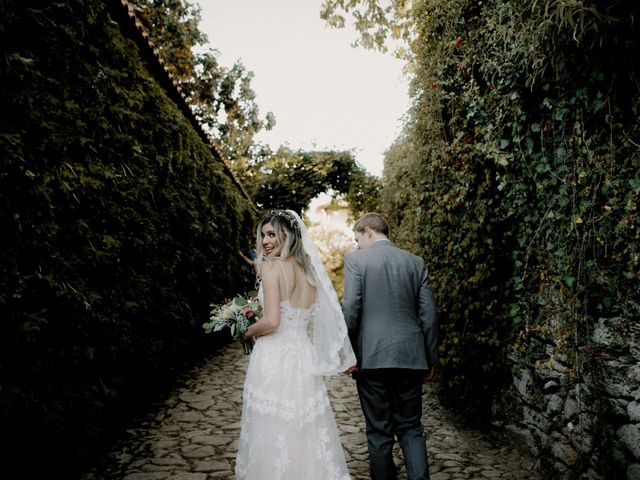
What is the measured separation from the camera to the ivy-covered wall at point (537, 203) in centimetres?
262

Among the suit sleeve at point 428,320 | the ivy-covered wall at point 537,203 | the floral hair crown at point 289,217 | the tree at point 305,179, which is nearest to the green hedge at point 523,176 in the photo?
the ivy-covered wall at point 537,203

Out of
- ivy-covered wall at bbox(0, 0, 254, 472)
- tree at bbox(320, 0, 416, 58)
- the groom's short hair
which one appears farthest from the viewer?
tree at bbox(320, 0, 416, 58)

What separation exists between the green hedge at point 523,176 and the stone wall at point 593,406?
0.30 feet

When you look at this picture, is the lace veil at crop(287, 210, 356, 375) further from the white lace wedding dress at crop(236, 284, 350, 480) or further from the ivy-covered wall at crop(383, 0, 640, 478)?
the ivy-covered wall at crop(383, 0, 640, 478)

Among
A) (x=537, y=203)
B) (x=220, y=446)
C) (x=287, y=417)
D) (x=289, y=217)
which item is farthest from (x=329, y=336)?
(x=220, y=446)

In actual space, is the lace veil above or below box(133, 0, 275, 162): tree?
below

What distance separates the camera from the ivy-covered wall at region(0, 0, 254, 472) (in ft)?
9.19

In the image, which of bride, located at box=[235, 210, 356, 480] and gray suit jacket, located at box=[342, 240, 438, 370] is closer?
bride, located at box=[235, 210, 356, 480]

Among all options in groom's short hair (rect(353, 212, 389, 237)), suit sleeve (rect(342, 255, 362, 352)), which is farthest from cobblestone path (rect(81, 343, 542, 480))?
groom's short hair (rect(353, 212, 389, 237))

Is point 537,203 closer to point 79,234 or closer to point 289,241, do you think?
point 289,241

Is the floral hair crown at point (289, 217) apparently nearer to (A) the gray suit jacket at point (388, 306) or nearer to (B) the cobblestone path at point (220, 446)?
(A) the gray suit jacket at point (388, 306)

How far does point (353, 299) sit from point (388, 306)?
27 centimetres

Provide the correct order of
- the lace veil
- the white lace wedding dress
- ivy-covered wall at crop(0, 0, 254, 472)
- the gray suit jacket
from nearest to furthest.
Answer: ivy-covered wall at crop(0, 0, 254, 472) → the white lace wedding dress → the lace veil → the gray suit jacket

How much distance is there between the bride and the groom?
20 cm
